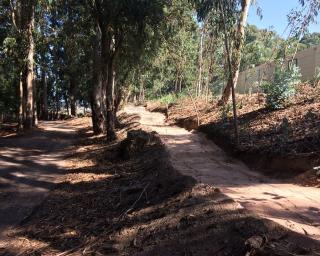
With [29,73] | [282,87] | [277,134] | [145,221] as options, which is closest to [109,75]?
[282,87]

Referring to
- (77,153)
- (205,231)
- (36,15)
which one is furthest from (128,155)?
(36,15)

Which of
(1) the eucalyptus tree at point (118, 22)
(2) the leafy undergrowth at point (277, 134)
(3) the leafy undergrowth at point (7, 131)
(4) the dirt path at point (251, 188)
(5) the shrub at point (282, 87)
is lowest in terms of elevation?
(3) the leafy undergrowth at point (7, 131)

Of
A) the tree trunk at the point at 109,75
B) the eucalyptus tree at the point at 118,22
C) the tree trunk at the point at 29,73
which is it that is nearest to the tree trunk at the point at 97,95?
the eucalyptus tree at the point at 118,22

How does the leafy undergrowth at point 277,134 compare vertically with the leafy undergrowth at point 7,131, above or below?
above

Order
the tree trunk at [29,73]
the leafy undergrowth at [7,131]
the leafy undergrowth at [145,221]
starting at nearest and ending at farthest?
the leafy undergrowth at [145,221] < the tree trunk at [29,73] < the leafy undergrowth at [7,131]

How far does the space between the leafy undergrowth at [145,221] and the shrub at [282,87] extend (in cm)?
430

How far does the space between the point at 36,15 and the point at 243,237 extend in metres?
24.9

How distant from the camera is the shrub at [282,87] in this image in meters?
15.0

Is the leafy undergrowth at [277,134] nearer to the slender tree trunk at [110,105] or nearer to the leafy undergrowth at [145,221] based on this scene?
the leafy undergrowth at [145,221]

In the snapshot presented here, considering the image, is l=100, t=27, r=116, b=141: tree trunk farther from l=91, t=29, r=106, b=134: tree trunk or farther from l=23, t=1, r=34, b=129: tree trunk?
l=23, t=1, r=34, b=129: tree trunk

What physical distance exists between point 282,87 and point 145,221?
8761mm

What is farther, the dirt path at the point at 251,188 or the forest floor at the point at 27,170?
the forest floor at the point at 27,170

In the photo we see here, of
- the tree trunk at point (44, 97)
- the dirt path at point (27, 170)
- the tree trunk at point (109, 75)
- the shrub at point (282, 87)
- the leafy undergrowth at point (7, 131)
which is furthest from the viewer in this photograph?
the tree trunk at point (44, 97)

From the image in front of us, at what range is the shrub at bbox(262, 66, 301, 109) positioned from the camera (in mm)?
15033
